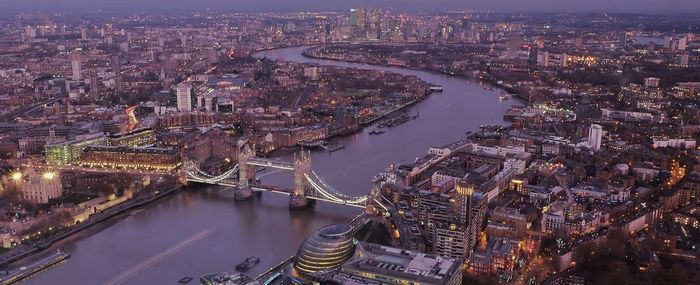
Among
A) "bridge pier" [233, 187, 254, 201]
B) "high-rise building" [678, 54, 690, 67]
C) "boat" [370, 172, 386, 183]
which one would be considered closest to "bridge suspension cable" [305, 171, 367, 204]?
"boat" [370, 172, 386, 183]

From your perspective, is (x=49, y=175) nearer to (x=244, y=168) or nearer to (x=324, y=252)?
(x=244, y=168)

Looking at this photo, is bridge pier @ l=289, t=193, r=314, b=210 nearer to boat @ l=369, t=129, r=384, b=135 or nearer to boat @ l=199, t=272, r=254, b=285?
boat @ l=199, t=272, r=254, b=285

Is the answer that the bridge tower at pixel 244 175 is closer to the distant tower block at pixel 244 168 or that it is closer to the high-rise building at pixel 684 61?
the distant tower block at pixel 244 168

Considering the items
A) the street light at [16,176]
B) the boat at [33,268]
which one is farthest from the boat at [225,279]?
the street light at [16,176]

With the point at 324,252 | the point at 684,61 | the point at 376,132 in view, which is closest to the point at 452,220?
the point at 324,252

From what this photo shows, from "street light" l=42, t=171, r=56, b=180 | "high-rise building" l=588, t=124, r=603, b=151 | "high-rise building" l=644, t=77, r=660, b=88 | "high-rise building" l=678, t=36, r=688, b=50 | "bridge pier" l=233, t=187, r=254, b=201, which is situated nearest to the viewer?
"street light" l=42, t=171, r=56, b=180

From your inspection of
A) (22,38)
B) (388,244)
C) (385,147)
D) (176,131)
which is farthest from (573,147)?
(22,38)
